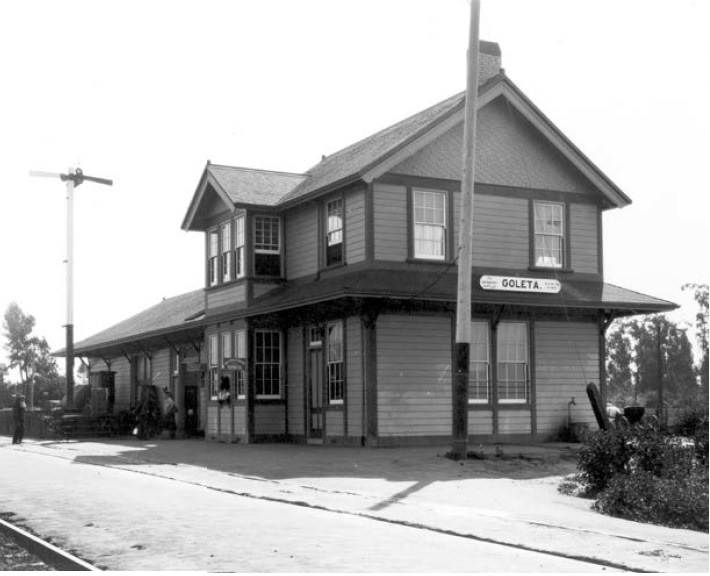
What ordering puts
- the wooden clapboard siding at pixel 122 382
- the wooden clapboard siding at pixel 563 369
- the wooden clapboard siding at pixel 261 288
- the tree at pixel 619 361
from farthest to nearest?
the tree at pixel 619 361 → the wooden clapboard siding at pixel 122 382 → the wooden clapboard siding at pixel 261 288 → the wooden clapboard siding at pixel 563 369

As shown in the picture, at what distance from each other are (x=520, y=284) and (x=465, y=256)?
22.5 ft

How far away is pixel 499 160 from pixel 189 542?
17495 mm

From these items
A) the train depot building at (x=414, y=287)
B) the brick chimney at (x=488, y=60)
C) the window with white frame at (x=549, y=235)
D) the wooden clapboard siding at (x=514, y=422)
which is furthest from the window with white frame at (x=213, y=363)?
the brick chimney at (x=488, y=60)

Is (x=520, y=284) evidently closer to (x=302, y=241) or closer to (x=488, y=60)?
(x=302, y=241)

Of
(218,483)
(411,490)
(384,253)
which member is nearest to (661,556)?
(411,490)

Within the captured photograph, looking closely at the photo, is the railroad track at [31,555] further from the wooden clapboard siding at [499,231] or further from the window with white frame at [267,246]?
the window with white frame at [267,246]

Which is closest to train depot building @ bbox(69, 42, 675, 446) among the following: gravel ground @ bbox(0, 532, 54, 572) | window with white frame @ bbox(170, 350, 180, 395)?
window with white frame @ bbox(170, 350, 180, 395)

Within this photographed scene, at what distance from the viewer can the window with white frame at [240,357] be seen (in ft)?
92.1

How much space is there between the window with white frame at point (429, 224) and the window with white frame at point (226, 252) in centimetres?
661

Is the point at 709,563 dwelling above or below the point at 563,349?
below

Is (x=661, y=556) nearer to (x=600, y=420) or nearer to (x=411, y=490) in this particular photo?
(x=411, y=490)

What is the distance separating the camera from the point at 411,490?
15.5 metres

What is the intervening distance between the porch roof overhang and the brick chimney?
522 centimetres

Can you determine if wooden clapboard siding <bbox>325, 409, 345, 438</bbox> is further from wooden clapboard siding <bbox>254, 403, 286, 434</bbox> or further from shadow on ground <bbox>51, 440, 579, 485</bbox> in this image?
wooden clapboard siding <bbox>254, 403, 286, 434</bbox>
